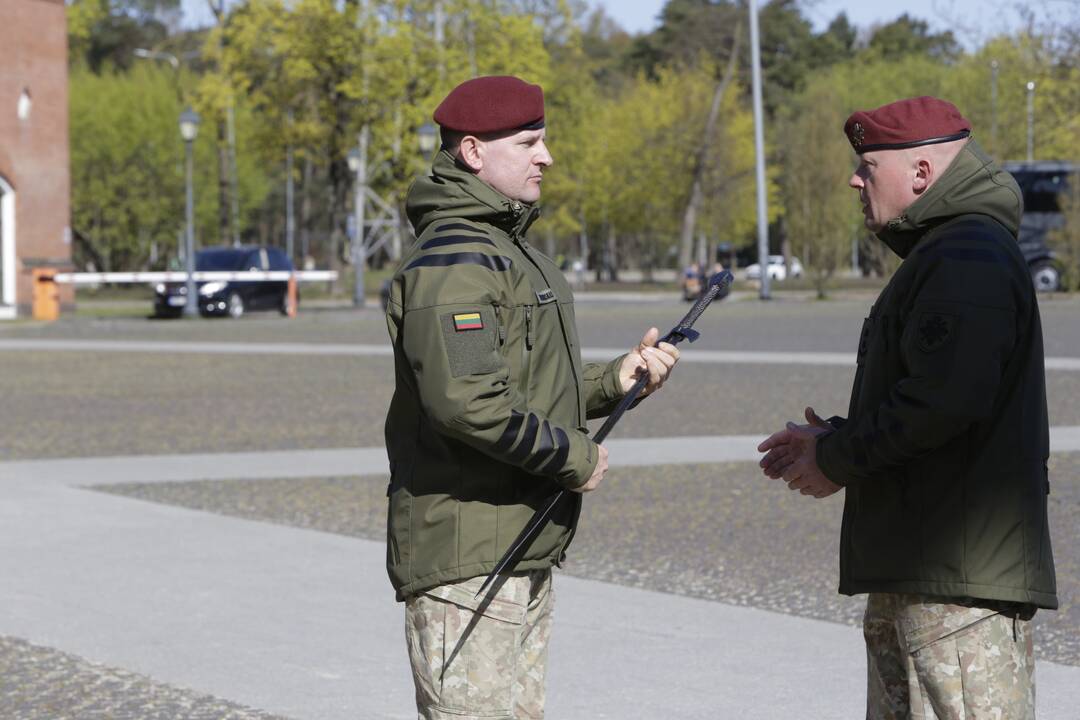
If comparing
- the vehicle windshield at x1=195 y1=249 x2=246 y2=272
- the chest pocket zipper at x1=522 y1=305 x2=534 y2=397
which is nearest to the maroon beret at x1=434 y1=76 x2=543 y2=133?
the chest pocket zipper at x1=522 y1=305 x2=534 y2=397

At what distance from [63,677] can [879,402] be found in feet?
11.2

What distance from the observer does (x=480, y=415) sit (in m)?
3.14

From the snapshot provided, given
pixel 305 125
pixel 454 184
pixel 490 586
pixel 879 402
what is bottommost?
→ pixel 490 586

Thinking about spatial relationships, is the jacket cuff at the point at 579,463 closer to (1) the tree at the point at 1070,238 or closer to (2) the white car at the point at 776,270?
(1) the tree at the point at 1070,238

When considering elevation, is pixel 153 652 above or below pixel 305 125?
below

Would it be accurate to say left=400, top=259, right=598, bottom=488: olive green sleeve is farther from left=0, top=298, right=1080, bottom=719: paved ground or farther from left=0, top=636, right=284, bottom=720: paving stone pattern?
left=0, top=636, right=284, bottom=720: paving stone pattern

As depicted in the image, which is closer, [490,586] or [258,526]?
[490,586]

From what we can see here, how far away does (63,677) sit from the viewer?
5.53 meters

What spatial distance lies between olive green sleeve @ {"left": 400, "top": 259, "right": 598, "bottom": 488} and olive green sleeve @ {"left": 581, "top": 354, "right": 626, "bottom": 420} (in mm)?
488

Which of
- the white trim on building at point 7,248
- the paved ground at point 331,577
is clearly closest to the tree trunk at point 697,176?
the white trim on building at point 7,248

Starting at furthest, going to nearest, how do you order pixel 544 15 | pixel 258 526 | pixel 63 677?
pixel 544 15 → pixel 258 526 → pixel 63 677

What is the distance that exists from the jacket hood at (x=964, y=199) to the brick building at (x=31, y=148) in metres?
32.1

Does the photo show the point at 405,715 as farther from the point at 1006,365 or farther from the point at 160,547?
the point at 160,547

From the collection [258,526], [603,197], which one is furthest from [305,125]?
[258,526]
